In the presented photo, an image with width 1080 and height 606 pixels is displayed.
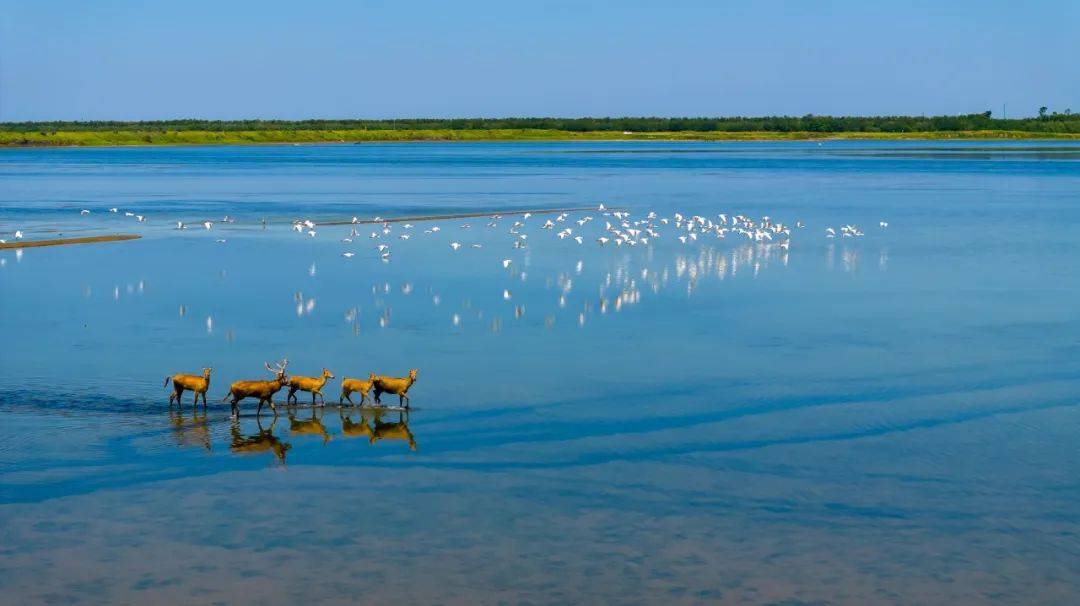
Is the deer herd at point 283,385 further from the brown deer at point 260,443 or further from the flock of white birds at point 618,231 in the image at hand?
the flock of white birds at point 618,231

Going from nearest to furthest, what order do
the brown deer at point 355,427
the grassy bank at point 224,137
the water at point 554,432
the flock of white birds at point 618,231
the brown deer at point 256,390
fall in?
the water at point 554,432
the brown deer at point 355,427
the brown deer at point 256,390
the flock of white birds at point 618,231
the grassy bank at point 224,137

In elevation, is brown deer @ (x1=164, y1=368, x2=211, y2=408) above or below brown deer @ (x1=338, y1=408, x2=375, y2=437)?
above

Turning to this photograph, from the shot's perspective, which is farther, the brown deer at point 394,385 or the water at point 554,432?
the brown deer at point 394,385

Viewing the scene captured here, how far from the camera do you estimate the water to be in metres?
10.4

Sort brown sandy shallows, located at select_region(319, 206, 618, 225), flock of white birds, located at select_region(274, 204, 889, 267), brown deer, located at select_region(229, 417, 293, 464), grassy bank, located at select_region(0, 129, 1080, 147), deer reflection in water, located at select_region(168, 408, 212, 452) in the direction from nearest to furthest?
brown deer, located at select_region(229, 417, 293, 464), deer reflection in water, located at select_region(168, 408, 212, 452), flock of white birds, located at select_region(274, 204, 889, 267), brown sandy shallows, located at select_region(319, 206, 618, 225), grassy bank, located at select_region(0, 129, 1080, 147)

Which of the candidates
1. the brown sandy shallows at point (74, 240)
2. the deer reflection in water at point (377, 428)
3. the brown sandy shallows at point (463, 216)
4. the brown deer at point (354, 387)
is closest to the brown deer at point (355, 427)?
the deer reflection in water at point (377, 428)

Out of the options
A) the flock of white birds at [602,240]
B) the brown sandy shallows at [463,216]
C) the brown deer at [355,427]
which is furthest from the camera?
the brown sandy shallows at [463,216]

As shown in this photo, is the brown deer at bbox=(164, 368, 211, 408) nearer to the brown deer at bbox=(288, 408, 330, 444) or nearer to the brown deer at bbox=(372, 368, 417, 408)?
the brown deer at bbox=(288, 408, 330, 444)

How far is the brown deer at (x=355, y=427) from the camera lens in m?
14.2

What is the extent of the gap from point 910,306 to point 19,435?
14.7 m

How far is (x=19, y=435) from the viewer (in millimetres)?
14039

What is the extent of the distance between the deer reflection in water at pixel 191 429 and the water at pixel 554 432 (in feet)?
0.21

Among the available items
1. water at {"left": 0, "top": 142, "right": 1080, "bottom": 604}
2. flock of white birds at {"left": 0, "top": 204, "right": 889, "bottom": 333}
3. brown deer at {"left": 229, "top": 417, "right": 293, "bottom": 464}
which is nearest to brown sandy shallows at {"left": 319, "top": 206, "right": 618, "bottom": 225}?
flock of white birds at {"left": 0, "top": 204, "right": 889, "bottom": 333}

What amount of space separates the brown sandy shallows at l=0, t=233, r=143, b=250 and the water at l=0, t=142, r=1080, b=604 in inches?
124
